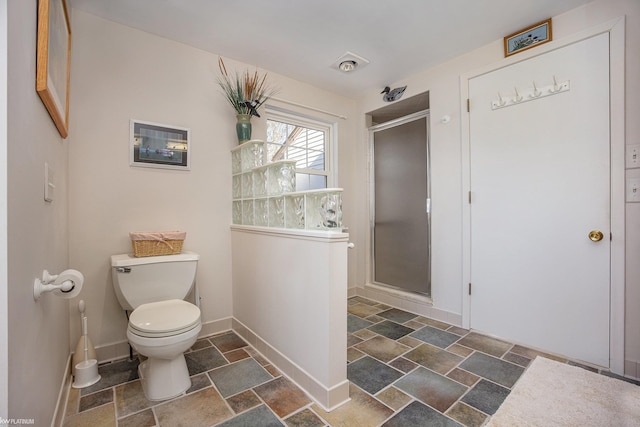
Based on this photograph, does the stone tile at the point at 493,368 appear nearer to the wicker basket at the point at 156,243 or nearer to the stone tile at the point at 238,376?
the stone tile at the point at 238,376

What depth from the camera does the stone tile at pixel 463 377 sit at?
1.81 m

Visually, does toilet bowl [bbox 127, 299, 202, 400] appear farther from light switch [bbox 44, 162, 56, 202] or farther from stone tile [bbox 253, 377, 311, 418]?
light switch [bbox 44, 162, 56, 202]

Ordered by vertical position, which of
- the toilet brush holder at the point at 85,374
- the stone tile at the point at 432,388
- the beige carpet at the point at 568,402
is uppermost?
the beige carpet at the point at 568,402

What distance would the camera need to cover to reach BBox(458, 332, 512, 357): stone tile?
2.20m

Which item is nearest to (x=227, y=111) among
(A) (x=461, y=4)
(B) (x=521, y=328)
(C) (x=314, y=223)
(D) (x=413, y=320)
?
(C) (x=314, y=223)

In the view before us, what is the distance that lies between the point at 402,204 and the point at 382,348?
1598mm

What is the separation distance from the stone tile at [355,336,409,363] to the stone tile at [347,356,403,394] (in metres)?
0.10

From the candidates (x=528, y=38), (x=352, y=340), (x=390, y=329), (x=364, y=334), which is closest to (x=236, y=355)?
(x=352, y=340)

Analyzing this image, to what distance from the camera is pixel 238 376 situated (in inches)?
74.3

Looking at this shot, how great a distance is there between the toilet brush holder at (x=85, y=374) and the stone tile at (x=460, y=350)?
246 cm

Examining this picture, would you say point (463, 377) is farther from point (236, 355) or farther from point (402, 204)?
point (402, 204)

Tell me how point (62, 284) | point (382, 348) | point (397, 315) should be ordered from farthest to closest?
1. point (397, 315)
2. point (382, 348)
3. point (62, 284)

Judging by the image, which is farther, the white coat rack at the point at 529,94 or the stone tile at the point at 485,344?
the stone tile at the point at 485,344

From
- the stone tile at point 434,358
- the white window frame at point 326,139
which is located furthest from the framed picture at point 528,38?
the stone tile at point 434,358
